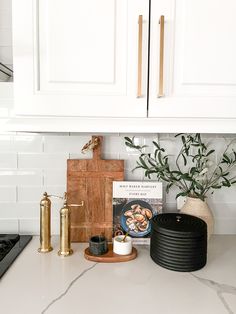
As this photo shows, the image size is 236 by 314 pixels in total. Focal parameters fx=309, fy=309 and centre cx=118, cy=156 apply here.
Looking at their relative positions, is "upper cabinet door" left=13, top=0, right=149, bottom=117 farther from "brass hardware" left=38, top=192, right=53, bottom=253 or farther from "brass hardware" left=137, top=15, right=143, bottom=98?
"brass hardware" left=38, top=192, right=53, bottom=253

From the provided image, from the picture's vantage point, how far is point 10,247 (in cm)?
124

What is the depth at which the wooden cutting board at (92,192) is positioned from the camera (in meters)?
1.32

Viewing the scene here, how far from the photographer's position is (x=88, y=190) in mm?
1320

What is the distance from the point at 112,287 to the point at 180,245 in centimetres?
27

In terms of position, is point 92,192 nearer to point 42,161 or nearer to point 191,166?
point 42,161

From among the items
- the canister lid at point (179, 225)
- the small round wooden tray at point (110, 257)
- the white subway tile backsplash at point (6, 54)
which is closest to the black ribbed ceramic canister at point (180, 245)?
the canister lid at point (179, 225)

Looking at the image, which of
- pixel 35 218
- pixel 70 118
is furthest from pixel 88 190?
pixel 70 118

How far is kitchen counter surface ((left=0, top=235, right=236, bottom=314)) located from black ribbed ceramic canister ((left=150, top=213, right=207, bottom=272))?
0.10ft

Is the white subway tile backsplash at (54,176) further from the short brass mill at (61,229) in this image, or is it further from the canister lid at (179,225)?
the canister lid at (179,225)

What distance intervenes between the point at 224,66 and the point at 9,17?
2.98 feet

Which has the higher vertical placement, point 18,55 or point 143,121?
point 18,55

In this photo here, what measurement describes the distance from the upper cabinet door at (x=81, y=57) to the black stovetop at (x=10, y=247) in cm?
54

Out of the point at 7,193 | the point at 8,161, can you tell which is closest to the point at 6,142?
the point at 8,161

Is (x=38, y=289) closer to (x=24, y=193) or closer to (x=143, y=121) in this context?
(x=24, y=193)
